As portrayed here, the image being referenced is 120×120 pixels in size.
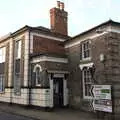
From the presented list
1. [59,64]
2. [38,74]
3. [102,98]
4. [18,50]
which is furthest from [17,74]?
[102,98]

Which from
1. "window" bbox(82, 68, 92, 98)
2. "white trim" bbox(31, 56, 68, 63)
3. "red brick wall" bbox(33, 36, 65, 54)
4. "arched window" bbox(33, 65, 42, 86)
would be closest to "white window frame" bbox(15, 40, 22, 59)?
"red brick wall" bbox(33, 36, 65, 54)

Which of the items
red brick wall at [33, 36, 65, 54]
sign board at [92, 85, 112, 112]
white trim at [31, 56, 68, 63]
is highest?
red brick wall at [33, 36, 65, 54]

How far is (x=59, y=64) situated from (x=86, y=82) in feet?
9.52

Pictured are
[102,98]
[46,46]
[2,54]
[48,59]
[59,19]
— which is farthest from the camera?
[2,54]

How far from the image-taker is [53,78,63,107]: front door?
20031 millimetres

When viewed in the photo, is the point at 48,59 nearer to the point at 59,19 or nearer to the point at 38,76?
the point at 38,76

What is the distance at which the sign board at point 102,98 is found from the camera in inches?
565

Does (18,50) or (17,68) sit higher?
(18,50)

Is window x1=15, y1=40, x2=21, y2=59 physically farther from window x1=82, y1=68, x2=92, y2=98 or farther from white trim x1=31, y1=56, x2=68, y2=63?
window x1=82, y1=68, x2=92, y2=98

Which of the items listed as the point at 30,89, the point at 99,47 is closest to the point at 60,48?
the point at 30,89

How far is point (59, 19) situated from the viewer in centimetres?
2394

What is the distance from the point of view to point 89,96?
17.5m

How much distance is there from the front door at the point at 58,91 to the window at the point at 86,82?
2.69 metres

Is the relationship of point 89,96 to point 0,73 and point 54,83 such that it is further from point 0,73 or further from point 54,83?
point 0,73
